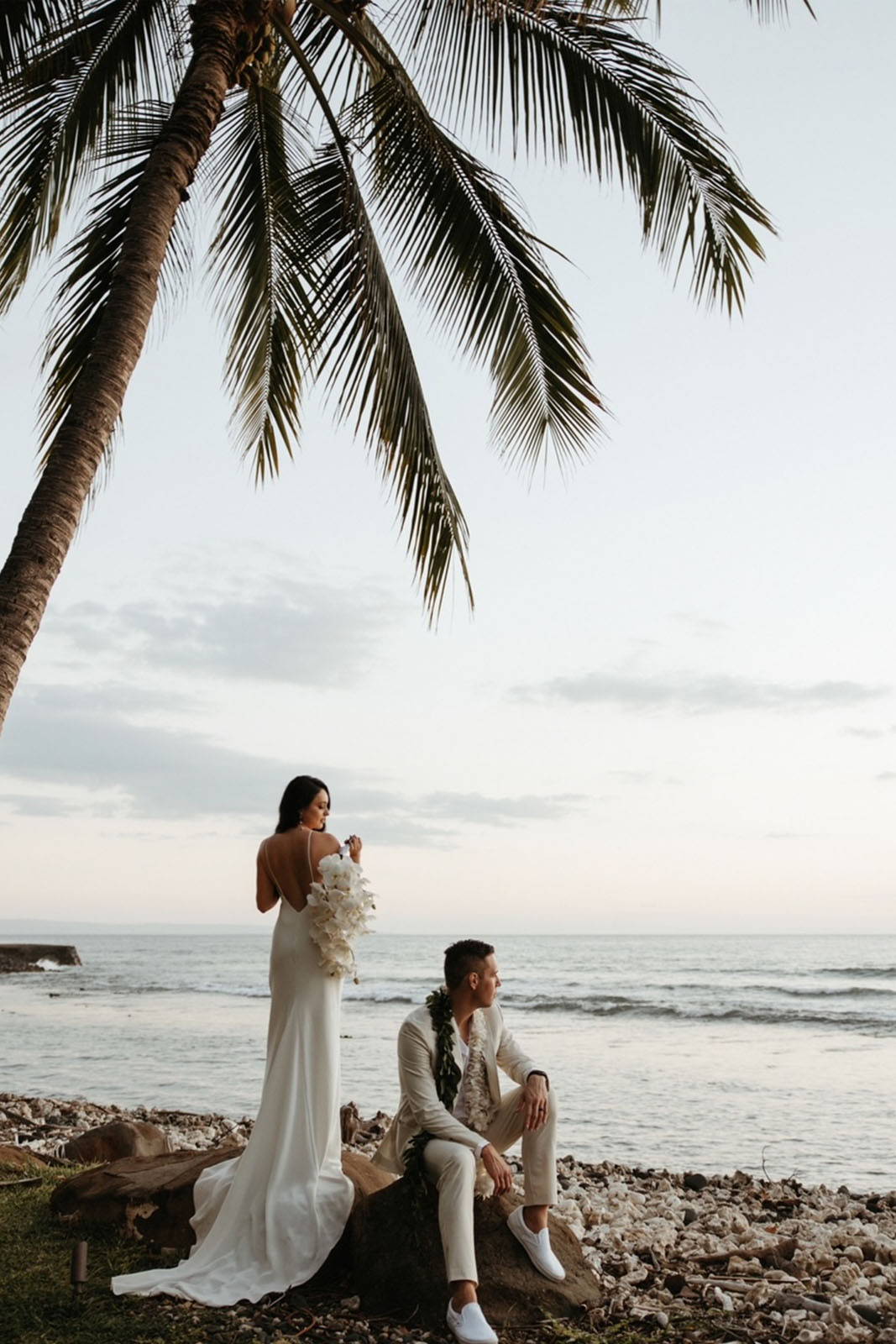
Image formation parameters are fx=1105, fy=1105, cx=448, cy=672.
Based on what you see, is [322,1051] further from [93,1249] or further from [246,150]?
[246,150]

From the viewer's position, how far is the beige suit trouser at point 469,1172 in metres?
4.00

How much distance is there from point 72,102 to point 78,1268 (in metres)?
6.95

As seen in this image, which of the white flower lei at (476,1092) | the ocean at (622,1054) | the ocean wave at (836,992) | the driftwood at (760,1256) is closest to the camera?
the white flower lei at (476,1092)

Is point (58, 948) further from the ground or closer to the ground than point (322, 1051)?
closer to the ground

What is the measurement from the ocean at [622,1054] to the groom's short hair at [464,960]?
5.52m

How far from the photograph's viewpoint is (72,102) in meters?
7.38

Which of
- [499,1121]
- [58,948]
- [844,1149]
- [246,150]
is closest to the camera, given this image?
[499,1121]

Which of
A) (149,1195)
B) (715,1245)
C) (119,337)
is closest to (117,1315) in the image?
(149,1195)

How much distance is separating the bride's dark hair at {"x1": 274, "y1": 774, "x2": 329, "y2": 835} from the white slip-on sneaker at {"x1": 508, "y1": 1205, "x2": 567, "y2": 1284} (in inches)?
74.1

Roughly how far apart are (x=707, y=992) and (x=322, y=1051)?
2550cm

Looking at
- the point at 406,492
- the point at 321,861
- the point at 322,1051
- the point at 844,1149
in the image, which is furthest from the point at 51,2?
the point at 844,1149

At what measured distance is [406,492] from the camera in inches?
269

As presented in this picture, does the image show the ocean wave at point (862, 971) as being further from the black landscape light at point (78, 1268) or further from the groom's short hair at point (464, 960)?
the black landscape light at point (78, 1268)

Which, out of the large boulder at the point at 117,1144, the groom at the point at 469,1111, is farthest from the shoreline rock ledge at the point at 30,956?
the groom at the point at 469,1111
